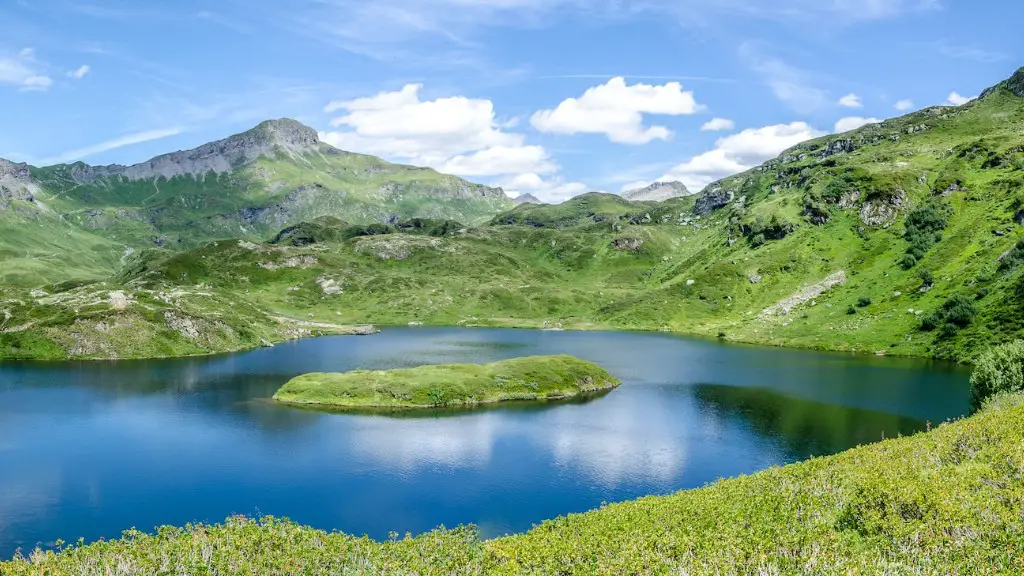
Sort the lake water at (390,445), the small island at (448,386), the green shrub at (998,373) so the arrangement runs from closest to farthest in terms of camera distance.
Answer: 1. the lake water at (390,445)
2. the green shrub at (998,373)
3. the small island at (448,386)

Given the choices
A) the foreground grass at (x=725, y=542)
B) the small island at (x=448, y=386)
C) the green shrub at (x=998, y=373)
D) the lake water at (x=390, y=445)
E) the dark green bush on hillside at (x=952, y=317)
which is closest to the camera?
the foreground grass at (x=725, y=542)

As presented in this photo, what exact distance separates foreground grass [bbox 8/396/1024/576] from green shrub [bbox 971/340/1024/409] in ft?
222

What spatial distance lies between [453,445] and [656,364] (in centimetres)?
9844

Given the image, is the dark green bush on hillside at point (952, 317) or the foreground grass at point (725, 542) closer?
the foreground grass at point (725, 542)

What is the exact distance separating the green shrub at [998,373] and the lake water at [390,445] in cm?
955

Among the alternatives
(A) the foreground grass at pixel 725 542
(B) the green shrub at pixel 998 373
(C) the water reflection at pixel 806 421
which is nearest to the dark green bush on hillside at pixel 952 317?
(B) the green shrub at pixel 998 373

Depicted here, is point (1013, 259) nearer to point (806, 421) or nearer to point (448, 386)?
point (806, 421)

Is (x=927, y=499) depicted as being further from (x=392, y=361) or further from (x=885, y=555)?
(x=392, y=361)

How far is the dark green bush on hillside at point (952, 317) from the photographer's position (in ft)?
575

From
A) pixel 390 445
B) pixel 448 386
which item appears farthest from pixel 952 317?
pixel 390 445

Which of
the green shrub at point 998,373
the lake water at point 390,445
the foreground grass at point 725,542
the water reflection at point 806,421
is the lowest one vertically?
the water reflection at point 806,421

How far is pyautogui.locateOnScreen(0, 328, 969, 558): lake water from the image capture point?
70.3 metres

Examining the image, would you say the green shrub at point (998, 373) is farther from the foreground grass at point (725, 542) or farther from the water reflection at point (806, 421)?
the foreground grass at point (725, 542)

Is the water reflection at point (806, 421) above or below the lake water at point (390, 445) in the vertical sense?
below
